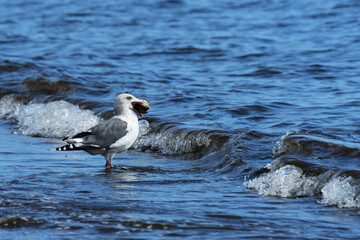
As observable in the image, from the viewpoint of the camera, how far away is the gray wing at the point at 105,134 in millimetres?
7070

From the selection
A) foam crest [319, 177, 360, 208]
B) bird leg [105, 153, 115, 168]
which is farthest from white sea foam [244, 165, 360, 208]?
bird leg [105, 153, 115, 168]

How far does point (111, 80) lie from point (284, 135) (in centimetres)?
596

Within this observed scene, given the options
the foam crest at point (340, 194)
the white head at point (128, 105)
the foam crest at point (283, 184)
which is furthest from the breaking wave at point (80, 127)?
the foam crest at point (340, 194)

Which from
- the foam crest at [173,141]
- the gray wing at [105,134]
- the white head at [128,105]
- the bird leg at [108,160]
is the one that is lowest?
the bird leg at [108,160]

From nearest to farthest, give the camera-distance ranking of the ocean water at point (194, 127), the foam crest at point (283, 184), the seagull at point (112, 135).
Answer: the ocean water at point (194, 127), the foam crest at point (283, 184), the seagull at point (112, 135)

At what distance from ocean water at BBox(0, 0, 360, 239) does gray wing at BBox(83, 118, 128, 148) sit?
13.6 inches

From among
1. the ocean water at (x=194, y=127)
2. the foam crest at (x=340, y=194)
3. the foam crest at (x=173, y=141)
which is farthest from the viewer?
the foam crest at (x=173, y=141)

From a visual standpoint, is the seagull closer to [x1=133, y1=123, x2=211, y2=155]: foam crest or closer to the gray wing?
the gray wing

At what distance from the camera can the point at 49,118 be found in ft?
34.0

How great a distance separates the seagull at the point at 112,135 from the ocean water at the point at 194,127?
0.27 meters

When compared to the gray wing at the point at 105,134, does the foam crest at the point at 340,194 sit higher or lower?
lower

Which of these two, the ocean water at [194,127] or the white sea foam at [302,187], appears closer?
the ocean water at [194,127]

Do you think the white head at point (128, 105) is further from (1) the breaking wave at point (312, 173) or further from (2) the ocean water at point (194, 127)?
(1) the breaking wave at point (312, 173)

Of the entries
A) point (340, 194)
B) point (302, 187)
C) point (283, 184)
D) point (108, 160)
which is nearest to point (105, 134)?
point (108, 160)
